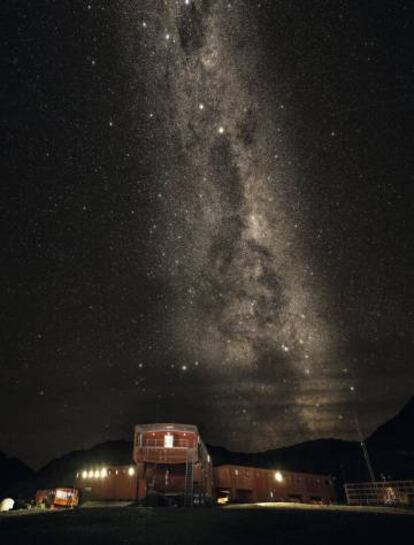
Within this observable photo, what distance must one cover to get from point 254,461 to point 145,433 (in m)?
163

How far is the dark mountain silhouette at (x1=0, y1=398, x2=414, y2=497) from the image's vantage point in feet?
357

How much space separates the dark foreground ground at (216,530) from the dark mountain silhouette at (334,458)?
110086mm

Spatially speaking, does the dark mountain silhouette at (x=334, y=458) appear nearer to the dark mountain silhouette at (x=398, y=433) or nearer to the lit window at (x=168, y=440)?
the dark mountain silhouette at (x=398, y=433)

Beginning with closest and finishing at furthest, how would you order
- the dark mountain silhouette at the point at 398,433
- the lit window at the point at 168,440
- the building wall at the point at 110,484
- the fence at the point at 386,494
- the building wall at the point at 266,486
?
1. the fence at the point at 386,494
2. the lit window at the point at 168,440
3. the building wall at the point at 110,484
4. the building wall at the point at 266,486
5. the dark mountain silhouette at the point at 398,433

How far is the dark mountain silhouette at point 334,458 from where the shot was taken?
357ft

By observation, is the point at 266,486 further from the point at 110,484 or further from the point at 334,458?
the point at 334,458

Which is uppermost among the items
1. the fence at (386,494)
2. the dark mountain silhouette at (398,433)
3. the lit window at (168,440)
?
the dark mountain silhouette at (398,433)

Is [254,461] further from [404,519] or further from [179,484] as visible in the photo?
[404,519]

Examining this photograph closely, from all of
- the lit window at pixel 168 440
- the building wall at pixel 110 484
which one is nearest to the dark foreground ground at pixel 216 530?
the lit window at pixel 168 440

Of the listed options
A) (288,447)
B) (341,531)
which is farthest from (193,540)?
(288,447)

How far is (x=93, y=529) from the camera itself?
9234 mm

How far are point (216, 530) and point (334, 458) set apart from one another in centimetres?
15092

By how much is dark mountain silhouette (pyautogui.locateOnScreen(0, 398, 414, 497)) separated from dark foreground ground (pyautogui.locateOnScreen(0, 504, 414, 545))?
361 ft

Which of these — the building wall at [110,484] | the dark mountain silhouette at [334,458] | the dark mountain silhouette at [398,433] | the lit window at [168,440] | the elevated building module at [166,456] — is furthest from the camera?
the dark mountain silhouette at [398,433]
